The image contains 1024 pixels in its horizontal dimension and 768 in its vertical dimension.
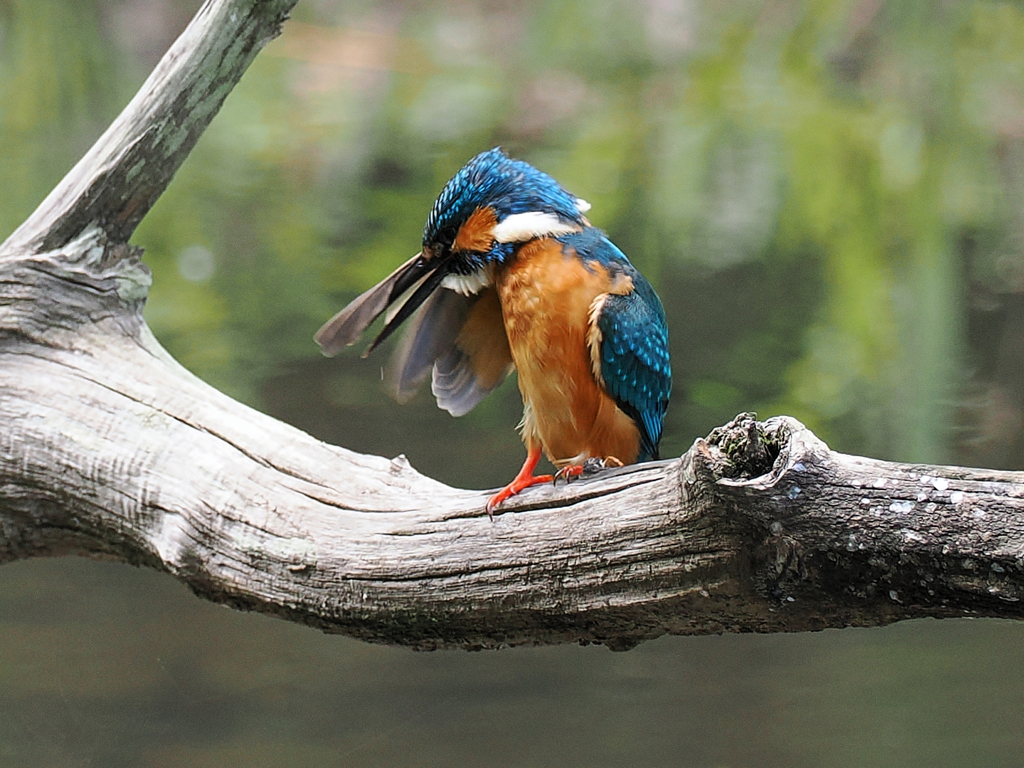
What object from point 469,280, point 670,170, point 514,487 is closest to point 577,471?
point 514,487

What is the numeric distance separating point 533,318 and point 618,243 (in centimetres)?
357

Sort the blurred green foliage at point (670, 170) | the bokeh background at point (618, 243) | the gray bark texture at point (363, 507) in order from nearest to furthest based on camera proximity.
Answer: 1. the gray bark texture at point (363, 507)
2. the bokeh background at point (618, 243)
3. the blurred green foliage at point (670, 170)

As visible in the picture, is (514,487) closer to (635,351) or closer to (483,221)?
(635,351)

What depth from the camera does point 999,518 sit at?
1189 millimetres

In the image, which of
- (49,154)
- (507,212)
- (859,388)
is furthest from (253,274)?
(507,212)

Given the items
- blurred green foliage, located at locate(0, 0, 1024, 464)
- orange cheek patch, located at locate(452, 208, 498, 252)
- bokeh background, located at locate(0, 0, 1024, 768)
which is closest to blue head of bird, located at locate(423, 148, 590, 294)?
orange cheek patch, located at locate(452, 208, 498, 252)

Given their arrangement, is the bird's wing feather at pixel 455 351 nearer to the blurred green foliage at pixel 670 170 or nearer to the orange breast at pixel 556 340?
the orange breast at pixel 556 340

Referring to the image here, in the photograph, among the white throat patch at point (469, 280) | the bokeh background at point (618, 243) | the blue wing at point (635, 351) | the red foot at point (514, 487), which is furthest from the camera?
the bokeh background at point (618, 243)

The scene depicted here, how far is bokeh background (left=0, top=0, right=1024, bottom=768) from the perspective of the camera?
285cm

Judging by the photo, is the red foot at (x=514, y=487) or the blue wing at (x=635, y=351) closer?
the red foot at (x=514, y=487)

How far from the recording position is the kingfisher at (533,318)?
76.1 inches

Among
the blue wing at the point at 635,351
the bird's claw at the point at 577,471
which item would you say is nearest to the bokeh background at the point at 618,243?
the blue wing at the point at 635,351

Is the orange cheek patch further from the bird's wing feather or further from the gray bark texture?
the gray bark texture

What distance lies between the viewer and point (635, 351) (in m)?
1.93
